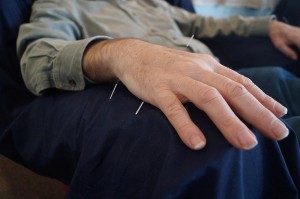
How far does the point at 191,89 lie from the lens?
467 millimetres

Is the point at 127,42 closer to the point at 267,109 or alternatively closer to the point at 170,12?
the point at 267,109

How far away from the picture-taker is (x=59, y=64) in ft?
2.10

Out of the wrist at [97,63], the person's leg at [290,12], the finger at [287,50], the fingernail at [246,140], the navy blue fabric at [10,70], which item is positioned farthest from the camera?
the person's leg at [290,12]

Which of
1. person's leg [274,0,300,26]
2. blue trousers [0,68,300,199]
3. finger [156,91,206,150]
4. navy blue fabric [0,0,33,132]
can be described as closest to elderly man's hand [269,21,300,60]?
person's leg [274,0,300,26]

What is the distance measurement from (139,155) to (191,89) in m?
0.13

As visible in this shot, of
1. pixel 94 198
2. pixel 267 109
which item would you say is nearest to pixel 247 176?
pixel 267 109

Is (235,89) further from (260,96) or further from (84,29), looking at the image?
(84,29)

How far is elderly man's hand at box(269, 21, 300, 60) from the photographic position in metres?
1.05

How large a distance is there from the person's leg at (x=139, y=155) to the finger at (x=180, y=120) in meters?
0.01

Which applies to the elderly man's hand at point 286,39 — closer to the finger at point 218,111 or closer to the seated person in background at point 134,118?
the seated person in background at point 134,118

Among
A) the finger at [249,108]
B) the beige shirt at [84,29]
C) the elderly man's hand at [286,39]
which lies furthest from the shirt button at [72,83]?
the elderly man's hand at [286,39]

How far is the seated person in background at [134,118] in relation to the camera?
1.36 feet

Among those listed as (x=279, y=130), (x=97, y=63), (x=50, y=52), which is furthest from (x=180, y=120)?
(x=50, y=52)

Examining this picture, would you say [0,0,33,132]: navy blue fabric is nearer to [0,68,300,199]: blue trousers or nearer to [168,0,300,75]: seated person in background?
[0,68,300,199]: blue trousers
